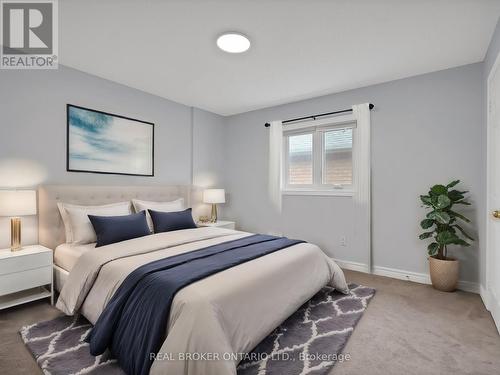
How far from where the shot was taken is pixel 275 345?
1935 mm

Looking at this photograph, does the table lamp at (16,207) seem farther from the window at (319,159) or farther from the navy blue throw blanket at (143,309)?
the window at (319,159)

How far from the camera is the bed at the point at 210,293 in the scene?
1.41 m

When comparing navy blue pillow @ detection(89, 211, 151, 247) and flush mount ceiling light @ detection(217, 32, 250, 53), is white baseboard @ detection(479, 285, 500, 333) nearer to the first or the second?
flush mount ceiling light @ detection(217, 32, 250, 53)

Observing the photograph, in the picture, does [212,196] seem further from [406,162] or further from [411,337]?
[411,337]

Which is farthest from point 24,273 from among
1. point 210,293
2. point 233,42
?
point 233,42

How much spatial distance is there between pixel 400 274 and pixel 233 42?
3234 millimetres

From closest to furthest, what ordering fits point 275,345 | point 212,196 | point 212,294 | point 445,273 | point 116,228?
point 212,294 < point 275,345 < point 116,228 < point 445,273 < point 212,196

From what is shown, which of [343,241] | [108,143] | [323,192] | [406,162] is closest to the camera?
[406,162]

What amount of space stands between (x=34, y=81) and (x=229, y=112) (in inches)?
109

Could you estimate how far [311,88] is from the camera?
3.64 meters

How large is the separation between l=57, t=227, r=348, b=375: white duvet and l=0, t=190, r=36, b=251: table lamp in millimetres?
728

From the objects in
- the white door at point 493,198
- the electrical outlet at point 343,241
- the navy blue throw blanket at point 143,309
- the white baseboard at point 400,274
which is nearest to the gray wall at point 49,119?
the navy blue throw blanket at point 143,309

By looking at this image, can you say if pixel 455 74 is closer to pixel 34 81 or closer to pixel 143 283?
pixel 143 283

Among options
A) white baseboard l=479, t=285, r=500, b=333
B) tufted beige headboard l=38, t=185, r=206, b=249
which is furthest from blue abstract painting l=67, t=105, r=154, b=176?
white baseboard l=479, t=285, r=500, b=333
